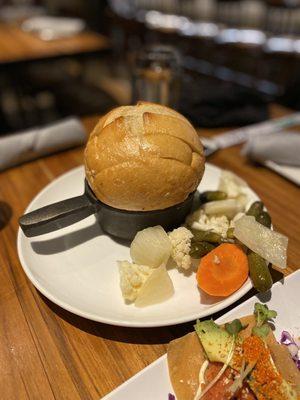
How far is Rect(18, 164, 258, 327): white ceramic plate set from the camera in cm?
86

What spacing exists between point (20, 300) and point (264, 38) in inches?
236

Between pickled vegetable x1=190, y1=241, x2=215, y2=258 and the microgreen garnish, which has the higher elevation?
pickled vegetable x1=190, y1=241, x2=215, y2=258

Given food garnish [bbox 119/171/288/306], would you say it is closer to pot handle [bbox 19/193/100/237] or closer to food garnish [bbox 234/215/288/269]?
food garnish [bbox 234/215/288/269]

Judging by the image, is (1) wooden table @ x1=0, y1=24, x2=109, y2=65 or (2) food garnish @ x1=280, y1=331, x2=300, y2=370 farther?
(1) wooden table @ x1=0, y1=24, x2=109, y2=65

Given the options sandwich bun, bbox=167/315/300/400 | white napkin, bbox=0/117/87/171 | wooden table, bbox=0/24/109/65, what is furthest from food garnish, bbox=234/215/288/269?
wooden table, bbox=0/24/109/65

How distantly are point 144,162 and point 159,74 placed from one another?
116cm

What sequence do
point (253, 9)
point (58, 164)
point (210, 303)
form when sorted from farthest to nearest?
point (253, 9)
point (58, 164)
point (210, 303)

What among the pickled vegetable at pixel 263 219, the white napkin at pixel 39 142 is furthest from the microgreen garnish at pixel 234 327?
the white napkin at pixel 39 142

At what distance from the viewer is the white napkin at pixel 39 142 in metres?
1.61

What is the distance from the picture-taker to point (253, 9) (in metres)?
6.20

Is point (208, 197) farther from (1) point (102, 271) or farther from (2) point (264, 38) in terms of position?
(2) point (264, 38)

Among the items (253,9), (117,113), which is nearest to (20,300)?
(117,113)

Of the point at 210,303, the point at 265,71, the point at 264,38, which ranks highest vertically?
the point at 210,303

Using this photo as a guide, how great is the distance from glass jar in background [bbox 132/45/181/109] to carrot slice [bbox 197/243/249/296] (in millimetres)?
1243
